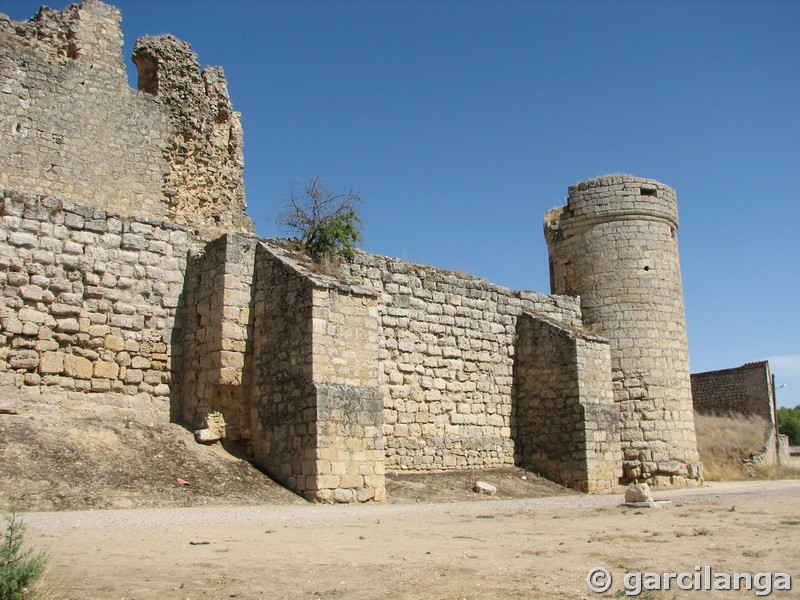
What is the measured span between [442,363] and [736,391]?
20267mm

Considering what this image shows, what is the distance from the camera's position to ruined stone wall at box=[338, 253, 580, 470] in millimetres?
13250

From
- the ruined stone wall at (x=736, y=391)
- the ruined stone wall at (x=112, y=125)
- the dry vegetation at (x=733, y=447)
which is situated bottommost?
the dry vegetation at (x=733, y=447)

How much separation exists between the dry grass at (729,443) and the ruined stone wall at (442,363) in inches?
292

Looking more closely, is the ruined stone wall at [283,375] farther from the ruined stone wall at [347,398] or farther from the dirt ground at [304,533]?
the dirt ground at [304,533]

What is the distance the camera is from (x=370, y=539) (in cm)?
672

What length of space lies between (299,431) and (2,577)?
5.82 meters

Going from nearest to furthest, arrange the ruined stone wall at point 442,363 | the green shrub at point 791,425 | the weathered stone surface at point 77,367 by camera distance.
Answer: the weathered stone surface at point 77,367
the ruined stone wall at point 442,363
the green shrub at point 791,425

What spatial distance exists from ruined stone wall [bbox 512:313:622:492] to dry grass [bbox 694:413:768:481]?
19.5 feet

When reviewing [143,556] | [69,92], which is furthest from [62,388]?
[69,92]

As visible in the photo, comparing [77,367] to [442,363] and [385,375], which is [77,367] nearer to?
[385,375]

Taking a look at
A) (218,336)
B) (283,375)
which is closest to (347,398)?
(283,375)

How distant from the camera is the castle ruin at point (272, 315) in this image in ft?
33.7

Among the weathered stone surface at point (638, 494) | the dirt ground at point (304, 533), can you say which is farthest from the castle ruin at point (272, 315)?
the weathered stone surface at point (638, 494)

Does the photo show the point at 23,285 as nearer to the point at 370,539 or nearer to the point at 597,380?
A: the point at 370,539
